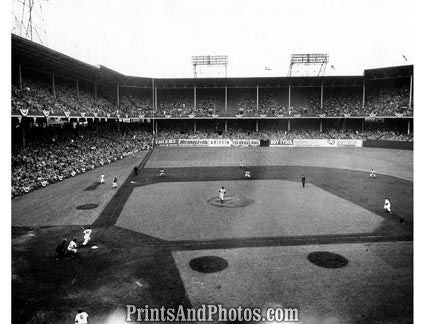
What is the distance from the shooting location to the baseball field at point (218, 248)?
1241 cm

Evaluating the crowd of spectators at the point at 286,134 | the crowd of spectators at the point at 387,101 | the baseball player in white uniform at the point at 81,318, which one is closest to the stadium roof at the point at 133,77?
the crowd of spectators at the point at 387,101

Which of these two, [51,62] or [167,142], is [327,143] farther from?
[51,62]

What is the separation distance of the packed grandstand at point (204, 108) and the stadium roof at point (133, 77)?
187 millimetres

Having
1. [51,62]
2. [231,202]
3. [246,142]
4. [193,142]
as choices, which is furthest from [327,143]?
[51,62]

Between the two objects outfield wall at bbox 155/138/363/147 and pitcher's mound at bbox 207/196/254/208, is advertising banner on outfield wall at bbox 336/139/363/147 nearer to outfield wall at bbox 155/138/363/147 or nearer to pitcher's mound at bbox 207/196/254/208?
outfield wall at bbox 155/138/363/147

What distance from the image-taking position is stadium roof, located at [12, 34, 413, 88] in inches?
1561

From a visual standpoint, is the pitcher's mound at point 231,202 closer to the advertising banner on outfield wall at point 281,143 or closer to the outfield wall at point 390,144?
the outfield wall at point 390,144

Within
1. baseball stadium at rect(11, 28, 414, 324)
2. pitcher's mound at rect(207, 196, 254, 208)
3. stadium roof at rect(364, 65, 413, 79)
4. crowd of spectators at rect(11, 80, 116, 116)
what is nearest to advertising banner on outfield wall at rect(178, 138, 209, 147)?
baseball stadium at rect(11, 28, 414, 324)

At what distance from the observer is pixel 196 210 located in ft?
76.9

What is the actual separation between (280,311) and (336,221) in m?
10.2

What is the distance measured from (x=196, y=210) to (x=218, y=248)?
21.4ft

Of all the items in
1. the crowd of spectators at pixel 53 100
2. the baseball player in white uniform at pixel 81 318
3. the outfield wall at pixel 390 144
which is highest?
the crowd of spectators at pixel 53 100

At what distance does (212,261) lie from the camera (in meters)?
15.7

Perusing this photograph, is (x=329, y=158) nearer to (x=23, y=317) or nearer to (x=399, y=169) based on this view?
(x=399, y=169)
